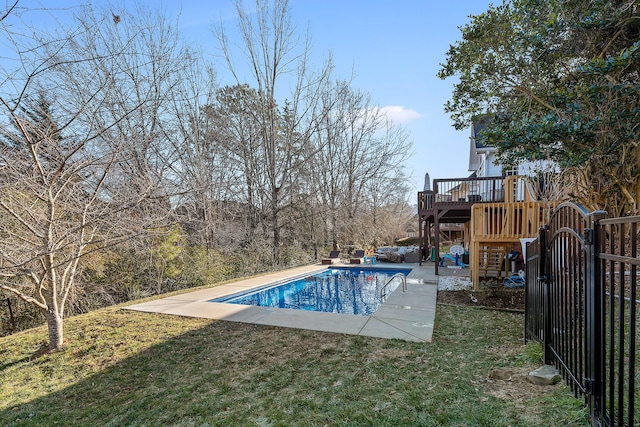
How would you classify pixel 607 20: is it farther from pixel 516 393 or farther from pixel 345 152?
pixel 345 152

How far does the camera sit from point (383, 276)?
1195cm

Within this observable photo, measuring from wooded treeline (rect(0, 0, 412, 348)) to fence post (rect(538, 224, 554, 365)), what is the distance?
175 inches

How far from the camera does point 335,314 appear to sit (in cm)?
590

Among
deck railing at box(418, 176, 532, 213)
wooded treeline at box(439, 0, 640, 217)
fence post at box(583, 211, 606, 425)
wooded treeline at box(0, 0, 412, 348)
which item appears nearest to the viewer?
fence post at box(583, 211, 606, 425)

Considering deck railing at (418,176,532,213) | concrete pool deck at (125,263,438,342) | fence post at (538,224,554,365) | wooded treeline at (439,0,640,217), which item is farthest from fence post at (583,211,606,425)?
deck railing at (418,176,532,213)

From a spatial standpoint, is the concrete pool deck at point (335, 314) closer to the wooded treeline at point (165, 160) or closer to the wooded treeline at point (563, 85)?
the wooded treeline at point (165, 160)

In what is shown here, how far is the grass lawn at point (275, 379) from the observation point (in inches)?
102

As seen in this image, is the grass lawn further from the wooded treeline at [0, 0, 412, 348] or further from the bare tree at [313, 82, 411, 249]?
the bare tree at [313, 82, 411, 249]

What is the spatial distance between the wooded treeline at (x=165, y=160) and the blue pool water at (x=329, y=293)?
8.83 ft

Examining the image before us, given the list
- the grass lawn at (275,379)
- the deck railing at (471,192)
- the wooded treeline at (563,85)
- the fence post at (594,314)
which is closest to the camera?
the fence post at (594,314)

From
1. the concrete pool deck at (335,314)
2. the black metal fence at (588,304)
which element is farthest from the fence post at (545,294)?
the concrete pool deck at (335,314)

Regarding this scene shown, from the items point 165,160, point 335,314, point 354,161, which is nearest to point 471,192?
point 354,161

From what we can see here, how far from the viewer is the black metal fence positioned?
1.47 meters

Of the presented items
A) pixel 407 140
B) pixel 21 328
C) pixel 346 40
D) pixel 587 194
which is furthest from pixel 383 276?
pixel 407 140
